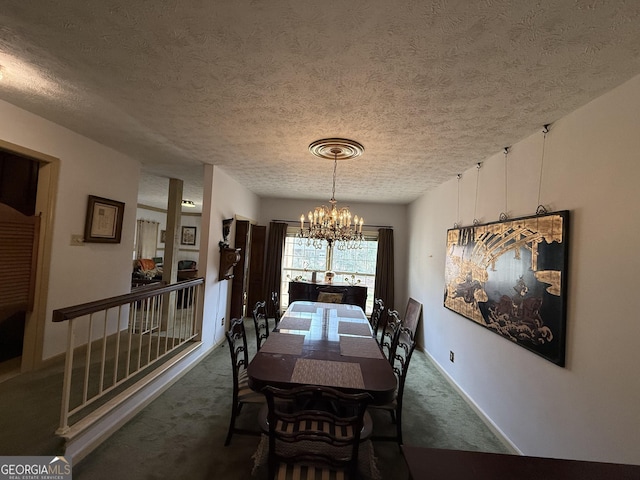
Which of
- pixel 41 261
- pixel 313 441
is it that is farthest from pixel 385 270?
pixel 41 261

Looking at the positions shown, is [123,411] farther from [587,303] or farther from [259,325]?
[587,303]

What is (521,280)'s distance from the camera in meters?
2.15

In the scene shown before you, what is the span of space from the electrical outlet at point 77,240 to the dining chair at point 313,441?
2907 millimetres

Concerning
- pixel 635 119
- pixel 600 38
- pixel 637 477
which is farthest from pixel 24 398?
pixel 635 119

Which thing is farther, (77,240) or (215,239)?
(215,239)

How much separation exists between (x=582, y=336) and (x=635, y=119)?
1251 millimetres

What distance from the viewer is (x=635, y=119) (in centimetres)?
144

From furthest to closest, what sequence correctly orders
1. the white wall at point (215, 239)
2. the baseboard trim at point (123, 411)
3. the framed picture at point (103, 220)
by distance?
the white wall at point (215, 239) → the framed picture at point (103, 220) → the baseboard trim at point (123, 411)

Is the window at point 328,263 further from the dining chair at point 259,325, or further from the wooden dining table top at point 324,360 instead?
the wooden dining table top at point 324,360

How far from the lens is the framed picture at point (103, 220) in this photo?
301 cm

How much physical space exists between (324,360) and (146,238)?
8143 mm

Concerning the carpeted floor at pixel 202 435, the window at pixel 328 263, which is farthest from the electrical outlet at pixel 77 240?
the window at pixel 328 263

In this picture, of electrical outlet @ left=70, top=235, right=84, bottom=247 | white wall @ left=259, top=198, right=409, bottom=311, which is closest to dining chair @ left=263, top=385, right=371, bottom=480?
electrical outlet @ left=70, top=235, right=84, bottom=247

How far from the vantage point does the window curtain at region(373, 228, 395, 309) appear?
5.62 metres
